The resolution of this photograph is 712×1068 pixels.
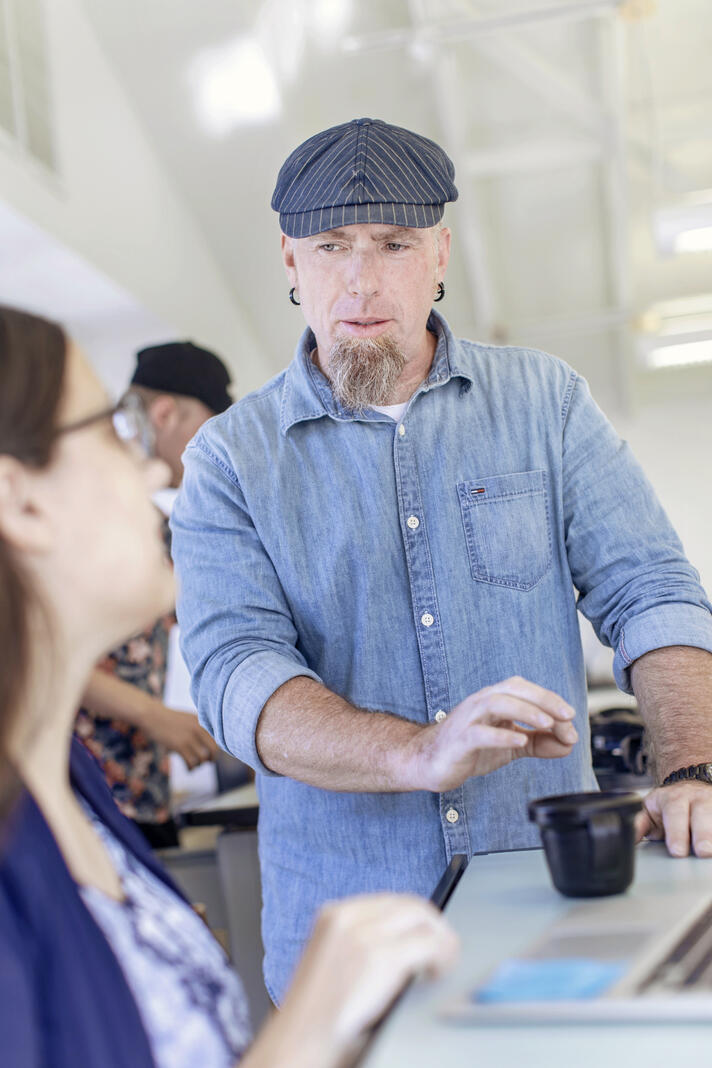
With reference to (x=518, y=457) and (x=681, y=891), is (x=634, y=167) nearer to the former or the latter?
(x=518, y=457)

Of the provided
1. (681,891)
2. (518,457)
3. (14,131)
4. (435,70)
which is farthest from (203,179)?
(681,891)

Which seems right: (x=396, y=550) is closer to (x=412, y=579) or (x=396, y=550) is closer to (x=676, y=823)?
(x=412, y=579)

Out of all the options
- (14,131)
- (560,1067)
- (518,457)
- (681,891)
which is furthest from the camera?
(14,131)

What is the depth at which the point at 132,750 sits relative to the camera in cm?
274

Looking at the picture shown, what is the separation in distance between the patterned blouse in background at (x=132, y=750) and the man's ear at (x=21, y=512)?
1909 millimetres

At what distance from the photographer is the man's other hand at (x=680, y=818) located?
126 cm

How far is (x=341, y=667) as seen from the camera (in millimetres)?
1685

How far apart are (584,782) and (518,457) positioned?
20.5 inches

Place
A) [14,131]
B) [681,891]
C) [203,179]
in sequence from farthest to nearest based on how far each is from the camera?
1. [203,179]
2. [14,131]
3. [681,891]

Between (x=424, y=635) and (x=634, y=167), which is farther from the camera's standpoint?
(x=634, y=167)

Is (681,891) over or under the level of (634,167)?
under

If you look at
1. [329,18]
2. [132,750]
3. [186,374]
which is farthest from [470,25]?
[132,750]

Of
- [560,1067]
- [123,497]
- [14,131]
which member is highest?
[14,131]

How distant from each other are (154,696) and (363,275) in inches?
56.8
